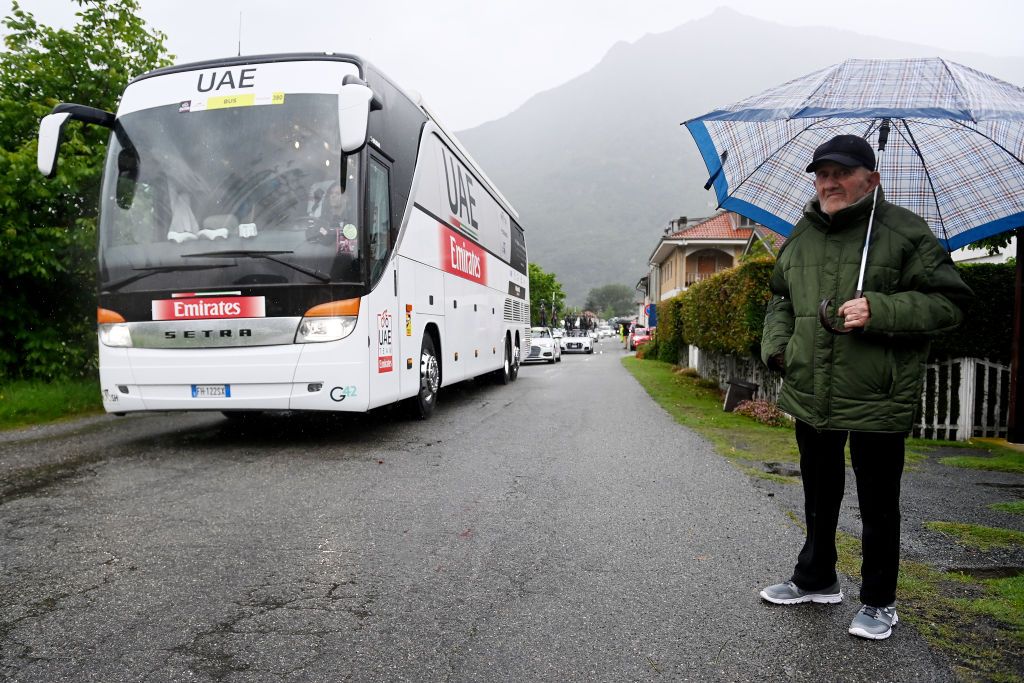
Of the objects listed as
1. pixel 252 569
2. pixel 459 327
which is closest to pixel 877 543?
pixel 252 569

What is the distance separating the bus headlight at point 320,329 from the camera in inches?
249

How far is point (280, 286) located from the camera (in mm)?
6281

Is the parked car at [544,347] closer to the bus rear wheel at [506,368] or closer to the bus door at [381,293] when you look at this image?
the bus rear wheel at [506,368]

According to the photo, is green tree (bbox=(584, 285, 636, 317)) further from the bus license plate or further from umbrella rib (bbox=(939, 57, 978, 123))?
umbrella rib (bbox=(939, 57, 978, 123))

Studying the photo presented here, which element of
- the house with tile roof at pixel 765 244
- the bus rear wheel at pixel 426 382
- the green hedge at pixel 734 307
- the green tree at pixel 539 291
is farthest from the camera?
the green tree at pixel 539 291

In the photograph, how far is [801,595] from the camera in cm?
309

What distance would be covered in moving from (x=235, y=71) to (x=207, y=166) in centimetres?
106

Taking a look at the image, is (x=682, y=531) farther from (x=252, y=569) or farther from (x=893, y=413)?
(x=252, y=569)

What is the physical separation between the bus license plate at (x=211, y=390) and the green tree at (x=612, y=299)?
16278cm

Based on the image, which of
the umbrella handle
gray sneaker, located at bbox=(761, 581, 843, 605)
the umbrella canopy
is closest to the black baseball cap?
the umbrella handle

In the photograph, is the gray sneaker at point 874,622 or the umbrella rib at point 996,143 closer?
the gray sneaker at point 874,622

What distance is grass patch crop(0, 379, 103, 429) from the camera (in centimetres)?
856

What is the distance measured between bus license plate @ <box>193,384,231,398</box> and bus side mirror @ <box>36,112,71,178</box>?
7.63 ft

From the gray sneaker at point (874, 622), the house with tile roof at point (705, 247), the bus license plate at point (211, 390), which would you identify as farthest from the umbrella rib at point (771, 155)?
the house with tile roof at point (705, 247)
